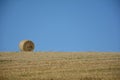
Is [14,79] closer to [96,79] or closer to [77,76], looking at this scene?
[77,76]

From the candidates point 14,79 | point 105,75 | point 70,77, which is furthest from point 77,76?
point 14,79

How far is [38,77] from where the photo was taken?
6734mm

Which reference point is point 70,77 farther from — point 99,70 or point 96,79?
point 99,70

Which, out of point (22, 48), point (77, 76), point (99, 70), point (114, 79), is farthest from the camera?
point (22, 48)

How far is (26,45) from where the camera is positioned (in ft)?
69.8

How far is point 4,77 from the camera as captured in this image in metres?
6.74

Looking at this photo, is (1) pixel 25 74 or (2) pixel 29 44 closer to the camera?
(1) pixel 25 74

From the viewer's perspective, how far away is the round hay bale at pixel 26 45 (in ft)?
69.3

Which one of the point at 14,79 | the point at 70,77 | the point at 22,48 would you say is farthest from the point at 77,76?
the point at 22,48

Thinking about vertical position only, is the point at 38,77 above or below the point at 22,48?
below

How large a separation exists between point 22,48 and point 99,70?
1424 centimetres

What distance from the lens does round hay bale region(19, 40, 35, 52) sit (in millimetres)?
21125

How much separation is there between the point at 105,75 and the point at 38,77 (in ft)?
7.79

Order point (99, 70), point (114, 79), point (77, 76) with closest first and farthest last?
point (114, 79) → point (77, 76) → point (99, 70)
